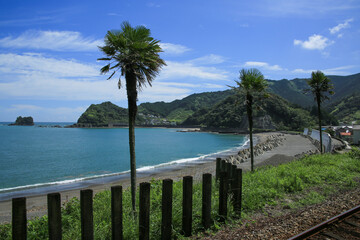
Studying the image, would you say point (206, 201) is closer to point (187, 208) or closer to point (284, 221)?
point (187, 208)

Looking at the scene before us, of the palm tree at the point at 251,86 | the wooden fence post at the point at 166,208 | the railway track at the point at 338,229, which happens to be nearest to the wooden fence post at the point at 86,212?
the wooden fence post at the point at 166,208

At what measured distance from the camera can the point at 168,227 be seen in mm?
4656

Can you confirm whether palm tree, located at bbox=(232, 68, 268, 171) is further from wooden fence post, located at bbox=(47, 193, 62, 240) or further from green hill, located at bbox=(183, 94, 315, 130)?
green hill, located at bbox=(183, 94, 315, 130)

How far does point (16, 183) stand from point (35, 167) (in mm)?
9070

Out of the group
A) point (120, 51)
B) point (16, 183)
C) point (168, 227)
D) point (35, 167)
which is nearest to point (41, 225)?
point (168, 227)

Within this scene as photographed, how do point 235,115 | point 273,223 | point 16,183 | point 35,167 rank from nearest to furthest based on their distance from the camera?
point 273,223, point 16,183, point 35,167, point 235,115

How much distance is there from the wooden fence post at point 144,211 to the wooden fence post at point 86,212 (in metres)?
0.84

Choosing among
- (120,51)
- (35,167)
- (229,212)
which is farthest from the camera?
(35,167)

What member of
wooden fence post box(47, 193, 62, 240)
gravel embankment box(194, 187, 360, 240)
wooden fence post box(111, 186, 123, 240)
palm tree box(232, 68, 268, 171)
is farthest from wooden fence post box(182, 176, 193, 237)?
palm tree box(232, 68, 268, 171)

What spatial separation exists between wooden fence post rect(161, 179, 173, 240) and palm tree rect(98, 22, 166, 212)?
2703 mm

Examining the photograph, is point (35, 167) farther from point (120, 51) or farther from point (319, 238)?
point (319, 238)

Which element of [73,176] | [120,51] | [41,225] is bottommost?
[73,176]

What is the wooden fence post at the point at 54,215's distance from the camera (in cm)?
367

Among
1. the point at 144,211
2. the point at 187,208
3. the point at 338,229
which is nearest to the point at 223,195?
the point at 187,208
